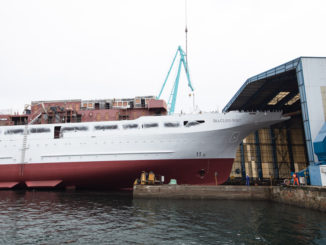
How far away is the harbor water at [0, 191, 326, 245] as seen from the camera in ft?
31.1

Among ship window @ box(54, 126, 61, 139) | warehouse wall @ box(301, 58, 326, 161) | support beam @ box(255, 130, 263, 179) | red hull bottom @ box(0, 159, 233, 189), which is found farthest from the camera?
support beam @ box(255, 130, 263, 179)

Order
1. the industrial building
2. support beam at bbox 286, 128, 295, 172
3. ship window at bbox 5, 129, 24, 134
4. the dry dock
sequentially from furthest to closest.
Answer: support beam at bbox 286, 128, 295, 172
ship window at bbox 5, 129, 24, 134
the industrial building
the dry dock

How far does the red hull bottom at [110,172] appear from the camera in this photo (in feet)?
72.1

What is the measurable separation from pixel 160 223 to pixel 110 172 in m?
11.9

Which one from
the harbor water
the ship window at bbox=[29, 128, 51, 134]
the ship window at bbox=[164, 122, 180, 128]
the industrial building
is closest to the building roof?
the industrial building

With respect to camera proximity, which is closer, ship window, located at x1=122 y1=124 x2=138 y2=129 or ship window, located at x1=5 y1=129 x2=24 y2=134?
ship window, located at x1=122 y1=124 x2=138 y2=129

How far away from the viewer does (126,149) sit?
22328 millimetres

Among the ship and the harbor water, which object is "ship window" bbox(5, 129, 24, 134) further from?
the harbor water

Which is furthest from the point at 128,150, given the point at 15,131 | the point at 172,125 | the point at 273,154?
the point at 273,154

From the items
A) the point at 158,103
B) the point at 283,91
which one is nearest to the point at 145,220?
the point at 158,103

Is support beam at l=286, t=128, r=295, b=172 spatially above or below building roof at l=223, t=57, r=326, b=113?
below

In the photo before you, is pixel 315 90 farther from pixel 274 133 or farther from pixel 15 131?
pixel 15 131

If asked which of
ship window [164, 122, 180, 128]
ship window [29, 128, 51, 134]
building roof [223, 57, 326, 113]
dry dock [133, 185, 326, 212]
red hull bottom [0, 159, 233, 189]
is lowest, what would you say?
dry dock [133, 185, 326, 212]

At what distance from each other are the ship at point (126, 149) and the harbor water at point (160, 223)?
18.0 ft
